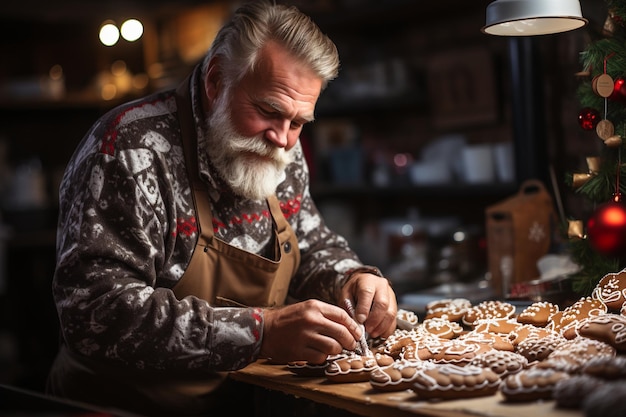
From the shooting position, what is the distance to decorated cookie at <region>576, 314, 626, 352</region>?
6.24 ft

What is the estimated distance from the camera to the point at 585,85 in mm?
2586

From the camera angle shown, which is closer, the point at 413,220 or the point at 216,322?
the point at 216,322

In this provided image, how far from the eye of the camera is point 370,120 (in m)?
5.97

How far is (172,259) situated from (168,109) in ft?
1.53

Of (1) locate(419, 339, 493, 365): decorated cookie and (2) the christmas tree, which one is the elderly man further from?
(2) the christmas tree

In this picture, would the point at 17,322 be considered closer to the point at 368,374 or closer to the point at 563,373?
the point at 368,374

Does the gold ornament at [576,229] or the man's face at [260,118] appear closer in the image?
the man's face at [260,118]

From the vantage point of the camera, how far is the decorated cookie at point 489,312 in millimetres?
2410

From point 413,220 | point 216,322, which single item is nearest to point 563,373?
point 216,322

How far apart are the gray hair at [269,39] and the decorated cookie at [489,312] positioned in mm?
813

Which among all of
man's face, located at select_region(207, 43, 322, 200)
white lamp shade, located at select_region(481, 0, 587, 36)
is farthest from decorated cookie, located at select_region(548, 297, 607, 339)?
man's face, located at select_region(207, 43, 322, 200)

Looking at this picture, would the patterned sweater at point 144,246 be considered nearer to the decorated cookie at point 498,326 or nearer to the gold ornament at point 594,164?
the decorated cookie at point 498,326

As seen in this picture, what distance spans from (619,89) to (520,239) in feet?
3.43

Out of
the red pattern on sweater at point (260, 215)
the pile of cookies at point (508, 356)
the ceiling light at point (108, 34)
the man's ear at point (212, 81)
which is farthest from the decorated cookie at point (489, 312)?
the ceiling light at point (108, 34)
